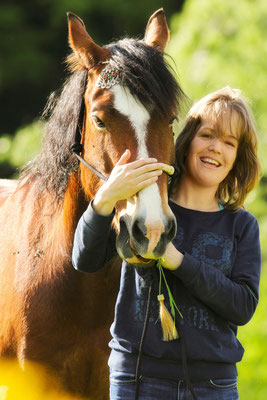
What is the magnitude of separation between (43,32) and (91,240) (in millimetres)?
13265

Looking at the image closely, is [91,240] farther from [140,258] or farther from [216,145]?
[216,145]

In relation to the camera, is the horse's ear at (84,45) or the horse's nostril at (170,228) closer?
the horse's nostril at (170,228)

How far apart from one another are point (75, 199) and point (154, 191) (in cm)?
81

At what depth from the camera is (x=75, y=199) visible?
2.86 m

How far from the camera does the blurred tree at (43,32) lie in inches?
547

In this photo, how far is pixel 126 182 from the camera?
2.11 meters

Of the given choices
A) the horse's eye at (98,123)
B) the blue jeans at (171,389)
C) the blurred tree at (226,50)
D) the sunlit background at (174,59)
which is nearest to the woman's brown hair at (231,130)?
the sunlit background at (174,59)

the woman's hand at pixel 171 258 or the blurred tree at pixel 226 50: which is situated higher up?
the blurred tree at pixel 226 50

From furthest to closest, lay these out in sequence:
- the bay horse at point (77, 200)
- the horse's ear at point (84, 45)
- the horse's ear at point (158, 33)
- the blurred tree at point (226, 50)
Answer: the blurred tree at point (226, 50) < the horse's ear at point (158, 33) < the horse's ear at point (84, 45) < the bay horse at point (77, 200)

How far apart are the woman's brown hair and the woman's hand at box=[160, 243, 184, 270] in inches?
16.0

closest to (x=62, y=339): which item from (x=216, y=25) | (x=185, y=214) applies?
(x=185, y=214)

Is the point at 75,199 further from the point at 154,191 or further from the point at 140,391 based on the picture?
the point at 140,391

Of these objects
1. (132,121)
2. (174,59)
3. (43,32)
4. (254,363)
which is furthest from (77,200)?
(43,32)

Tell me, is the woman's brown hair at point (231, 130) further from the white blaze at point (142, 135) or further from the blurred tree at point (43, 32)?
the blurred tree at point (43, 32)
